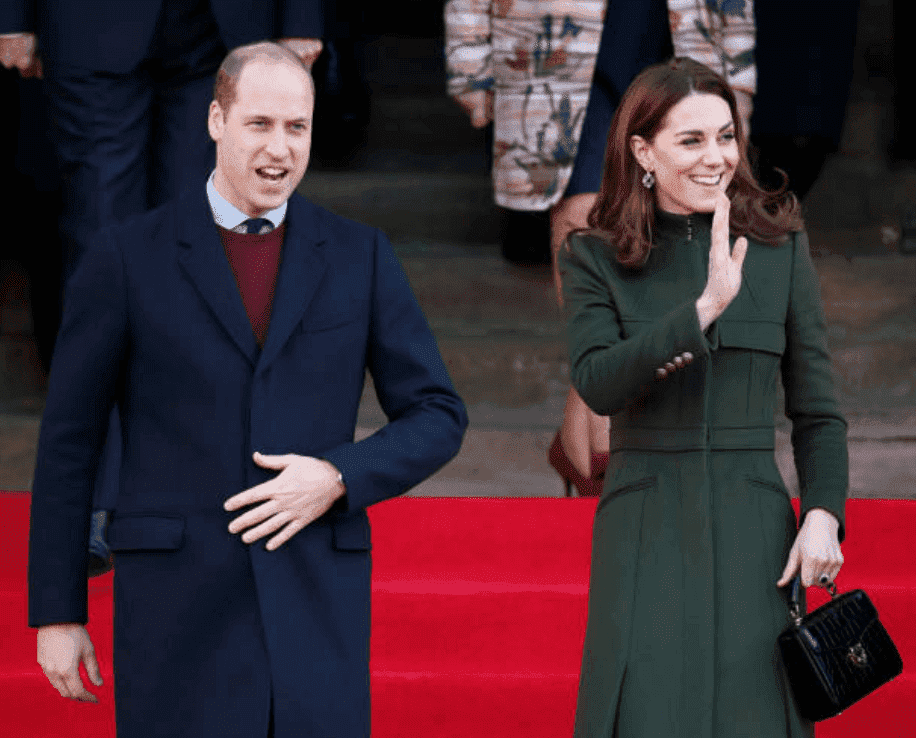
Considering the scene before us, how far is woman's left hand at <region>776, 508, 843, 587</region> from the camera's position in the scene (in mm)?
2250

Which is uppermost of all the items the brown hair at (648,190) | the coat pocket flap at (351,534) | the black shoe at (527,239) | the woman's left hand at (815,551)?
the brown hair at (648,190)

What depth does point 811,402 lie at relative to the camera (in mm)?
2363

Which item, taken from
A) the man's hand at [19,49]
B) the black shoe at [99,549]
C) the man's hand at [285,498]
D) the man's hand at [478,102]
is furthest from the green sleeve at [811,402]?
the man's hand at [19,49]

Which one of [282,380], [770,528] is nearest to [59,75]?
[282,380]

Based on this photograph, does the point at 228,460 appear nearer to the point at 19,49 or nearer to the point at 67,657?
the point at 67,657

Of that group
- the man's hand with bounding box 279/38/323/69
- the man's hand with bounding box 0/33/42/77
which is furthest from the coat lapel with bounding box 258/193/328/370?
the man's hand with bounding box 0/33/42/77

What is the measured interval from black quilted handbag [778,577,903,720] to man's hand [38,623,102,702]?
0.95m

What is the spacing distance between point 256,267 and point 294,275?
6 cm

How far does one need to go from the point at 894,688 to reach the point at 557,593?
26.1 inches

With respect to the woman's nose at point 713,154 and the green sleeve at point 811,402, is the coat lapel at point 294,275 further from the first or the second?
the green sleeve at point 811,402

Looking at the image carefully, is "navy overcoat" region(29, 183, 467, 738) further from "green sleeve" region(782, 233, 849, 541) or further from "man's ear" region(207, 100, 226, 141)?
"green sleeve" region(782, 233, 849, 541)

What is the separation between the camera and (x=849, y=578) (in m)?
3.28

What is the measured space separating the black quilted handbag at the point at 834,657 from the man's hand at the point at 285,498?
0.70m

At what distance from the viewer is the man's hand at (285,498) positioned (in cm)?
201
